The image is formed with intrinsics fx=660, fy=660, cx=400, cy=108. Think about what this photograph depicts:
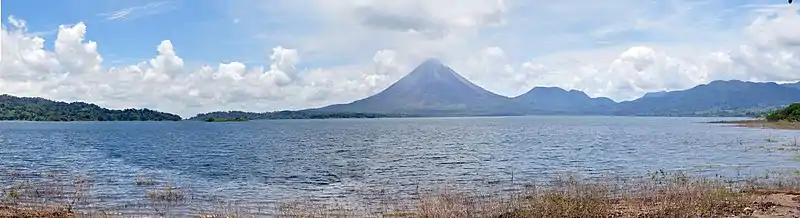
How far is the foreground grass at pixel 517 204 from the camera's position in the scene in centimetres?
1678

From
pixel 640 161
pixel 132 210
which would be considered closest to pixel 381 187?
pixel 132 210

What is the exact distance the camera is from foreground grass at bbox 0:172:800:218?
1678 cm

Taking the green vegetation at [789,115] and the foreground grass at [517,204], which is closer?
the foreground grass at [517,204]

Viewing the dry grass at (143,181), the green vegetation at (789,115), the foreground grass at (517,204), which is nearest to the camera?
the foreground grass at (517,204)

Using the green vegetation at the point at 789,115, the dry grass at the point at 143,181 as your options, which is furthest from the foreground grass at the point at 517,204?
the green vegetation at the point at 789,115

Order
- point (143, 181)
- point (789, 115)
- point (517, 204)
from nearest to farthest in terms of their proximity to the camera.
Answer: point (517, 204) → point (143, 181) → point (789, 115)

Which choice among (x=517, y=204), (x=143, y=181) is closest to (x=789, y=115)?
(x=143, y=181)

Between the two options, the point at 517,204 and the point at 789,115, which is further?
the point at 789,115

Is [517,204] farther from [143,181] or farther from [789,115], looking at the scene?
[789,115]

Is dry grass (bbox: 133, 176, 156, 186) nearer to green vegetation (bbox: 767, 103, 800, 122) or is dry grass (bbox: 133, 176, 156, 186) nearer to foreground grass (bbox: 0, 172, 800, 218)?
foreground grass (bbox: 0, 172, 800, 218)

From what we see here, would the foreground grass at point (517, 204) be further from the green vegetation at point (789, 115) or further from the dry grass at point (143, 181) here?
the green vegetation at point (789, 115)

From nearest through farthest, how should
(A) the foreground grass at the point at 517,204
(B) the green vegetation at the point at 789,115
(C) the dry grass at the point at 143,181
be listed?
(A) the foreground grass at the point at 517,204 < (C) the dry grass at the point at 143,181 < (B) the green vegetation at the point at 789,115

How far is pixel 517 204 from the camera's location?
1973 cm

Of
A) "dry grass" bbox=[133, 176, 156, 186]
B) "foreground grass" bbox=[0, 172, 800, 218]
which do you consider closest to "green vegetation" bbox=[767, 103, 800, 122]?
"foreground grass" bbox=[0, 172, 800, 218]
